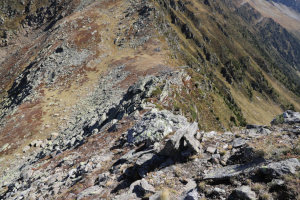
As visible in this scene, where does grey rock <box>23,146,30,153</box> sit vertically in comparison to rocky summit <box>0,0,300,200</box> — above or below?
below

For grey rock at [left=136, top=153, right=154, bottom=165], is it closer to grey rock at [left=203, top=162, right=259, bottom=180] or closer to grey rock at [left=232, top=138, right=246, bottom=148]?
grey rock at [left=203, top=162, right=259, bottom=180]

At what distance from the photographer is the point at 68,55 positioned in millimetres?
58406

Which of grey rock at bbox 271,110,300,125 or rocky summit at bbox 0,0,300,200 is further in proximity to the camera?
grey rock at bbox 271,110,300,125

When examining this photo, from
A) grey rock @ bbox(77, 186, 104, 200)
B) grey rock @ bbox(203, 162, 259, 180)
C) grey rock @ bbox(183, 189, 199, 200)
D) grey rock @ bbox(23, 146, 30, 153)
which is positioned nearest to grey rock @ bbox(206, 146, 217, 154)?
grey rock @ bbox(203, 162, 259, 180)

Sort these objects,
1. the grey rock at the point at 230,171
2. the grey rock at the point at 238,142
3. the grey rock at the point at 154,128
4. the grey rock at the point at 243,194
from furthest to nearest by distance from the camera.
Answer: the grey rock at the point at 154,128, the grey rock at the point at 238,142, the grey rock at the point at 230,171, the grey rock at the point at 243,194

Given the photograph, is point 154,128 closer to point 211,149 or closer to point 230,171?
point 211,149

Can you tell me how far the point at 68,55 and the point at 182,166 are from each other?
56.0m

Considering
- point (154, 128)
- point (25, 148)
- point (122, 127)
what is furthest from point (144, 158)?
point (25, 148)

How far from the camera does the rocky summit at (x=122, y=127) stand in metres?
10.6

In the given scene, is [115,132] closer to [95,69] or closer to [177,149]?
[177,149]

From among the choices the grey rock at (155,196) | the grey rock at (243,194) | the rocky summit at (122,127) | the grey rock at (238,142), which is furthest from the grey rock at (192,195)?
the grey rock at (238,142)

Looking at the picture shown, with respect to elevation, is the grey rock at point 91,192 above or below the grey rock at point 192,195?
below

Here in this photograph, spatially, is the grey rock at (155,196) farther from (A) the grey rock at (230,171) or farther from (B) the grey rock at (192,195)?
(A) the grey rock at (230,171)

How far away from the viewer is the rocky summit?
10.6 meters
